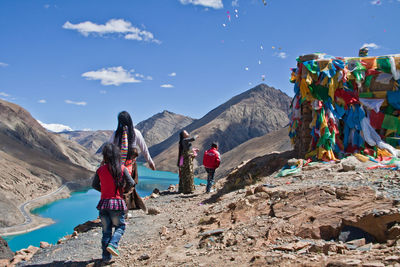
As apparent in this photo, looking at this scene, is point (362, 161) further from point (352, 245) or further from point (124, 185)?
point (124, 185)

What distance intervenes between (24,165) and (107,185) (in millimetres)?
48697

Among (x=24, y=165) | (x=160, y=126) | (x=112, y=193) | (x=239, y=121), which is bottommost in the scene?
(x=112, y=193)

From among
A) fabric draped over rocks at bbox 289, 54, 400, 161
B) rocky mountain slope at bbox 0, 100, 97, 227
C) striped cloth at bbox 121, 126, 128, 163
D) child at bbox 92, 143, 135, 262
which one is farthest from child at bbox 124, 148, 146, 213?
rocky mountain slope at bbox 0, 100, 97, 227

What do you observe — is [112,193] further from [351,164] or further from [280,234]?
[351,164]

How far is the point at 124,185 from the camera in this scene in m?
4.37

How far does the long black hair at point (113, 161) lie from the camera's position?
13.9 feet

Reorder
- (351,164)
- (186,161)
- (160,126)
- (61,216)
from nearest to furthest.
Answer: (351,164)
(186,161)
(61,216)
(160,126)

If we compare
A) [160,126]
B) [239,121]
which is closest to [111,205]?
[239,121]

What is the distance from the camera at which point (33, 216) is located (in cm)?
3278

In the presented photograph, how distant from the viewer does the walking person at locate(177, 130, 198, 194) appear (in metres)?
9.69

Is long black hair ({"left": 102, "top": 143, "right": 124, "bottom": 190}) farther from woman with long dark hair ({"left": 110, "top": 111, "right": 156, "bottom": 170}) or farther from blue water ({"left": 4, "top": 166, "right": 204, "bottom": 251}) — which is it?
blue water ({"left": 4, "top": 166, "right": 204, "bottom": 251})

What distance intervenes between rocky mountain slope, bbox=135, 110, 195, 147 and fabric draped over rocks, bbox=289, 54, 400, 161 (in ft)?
461

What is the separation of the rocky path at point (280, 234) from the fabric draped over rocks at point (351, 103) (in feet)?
9.32

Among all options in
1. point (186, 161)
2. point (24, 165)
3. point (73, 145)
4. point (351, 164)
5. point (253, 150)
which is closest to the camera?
point (351, 164)
